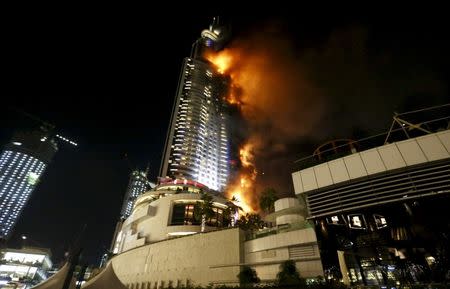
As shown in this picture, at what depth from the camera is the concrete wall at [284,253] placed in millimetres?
22422

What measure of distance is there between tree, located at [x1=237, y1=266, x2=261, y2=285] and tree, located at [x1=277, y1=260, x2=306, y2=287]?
3.34m

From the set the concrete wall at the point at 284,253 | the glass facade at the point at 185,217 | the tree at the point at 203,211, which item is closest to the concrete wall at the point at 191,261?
the concrete wall at the point at 284,253

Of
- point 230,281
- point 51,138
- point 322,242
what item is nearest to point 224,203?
point 230,281

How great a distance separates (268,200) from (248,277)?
17.5 meters

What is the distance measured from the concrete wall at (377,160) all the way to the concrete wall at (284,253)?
5694 millimetres

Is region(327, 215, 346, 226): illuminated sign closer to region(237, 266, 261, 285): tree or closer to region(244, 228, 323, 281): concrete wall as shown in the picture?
region(244, 228, 323, 281): concrete wall

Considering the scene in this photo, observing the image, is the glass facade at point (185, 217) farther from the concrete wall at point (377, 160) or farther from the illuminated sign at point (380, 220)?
the concrete wall at point (377, 160)

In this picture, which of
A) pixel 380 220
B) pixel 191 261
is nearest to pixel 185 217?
pixel 191 261

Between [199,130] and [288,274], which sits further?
[199,130]

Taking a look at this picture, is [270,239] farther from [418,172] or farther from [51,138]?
[51,138]

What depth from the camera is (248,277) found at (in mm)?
25469

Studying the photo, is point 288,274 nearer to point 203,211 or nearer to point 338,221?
point 338,221

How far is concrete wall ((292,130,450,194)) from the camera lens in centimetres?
1678

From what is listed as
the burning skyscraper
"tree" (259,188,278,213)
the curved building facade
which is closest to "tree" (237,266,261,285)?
"tree" (259,188,278,213)
